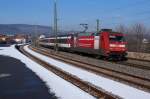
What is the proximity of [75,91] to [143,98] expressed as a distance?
3014mm

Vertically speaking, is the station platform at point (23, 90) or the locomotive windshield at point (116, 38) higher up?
the locomotive windshield at point (116, 38)

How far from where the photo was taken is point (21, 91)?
1521 cm

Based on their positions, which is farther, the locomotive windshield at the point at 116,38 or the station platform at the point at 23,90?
the locomotive windshield at the point at 116,38

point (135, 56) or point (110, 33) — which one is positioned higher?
point (110, 33)

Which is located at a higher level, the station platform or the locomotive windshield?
the locomotive windshield

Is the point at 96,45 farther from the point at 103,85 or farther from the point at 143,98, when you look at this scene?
the point at 143,98

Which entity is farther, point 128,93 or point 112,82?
point 112,82

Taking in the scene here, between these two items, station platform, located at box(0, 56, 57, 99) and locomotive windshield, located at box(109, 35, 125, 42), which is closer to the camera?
station platform, located at box(0, 56, 57, 99)

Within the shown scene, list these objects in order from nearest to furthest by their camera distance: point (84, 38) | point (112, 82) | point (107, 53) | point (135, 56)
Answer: point (112, 82) → point (107, 53) → point (135, 56) → point (84, 38)

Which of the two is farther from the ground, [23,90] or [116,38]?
[116,38]

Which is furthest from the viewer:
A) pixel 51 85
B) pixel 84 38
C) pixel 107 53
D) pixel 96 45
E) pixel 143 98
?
pixel 84 38

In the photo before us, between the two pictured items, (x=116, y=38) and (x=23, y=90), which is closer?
(x=23, y=90)

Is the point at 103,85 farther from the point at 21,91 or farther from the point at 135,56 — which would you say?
the point at 135,56

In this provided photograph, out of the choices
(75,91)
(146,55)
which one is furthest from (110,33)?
(75,91)
